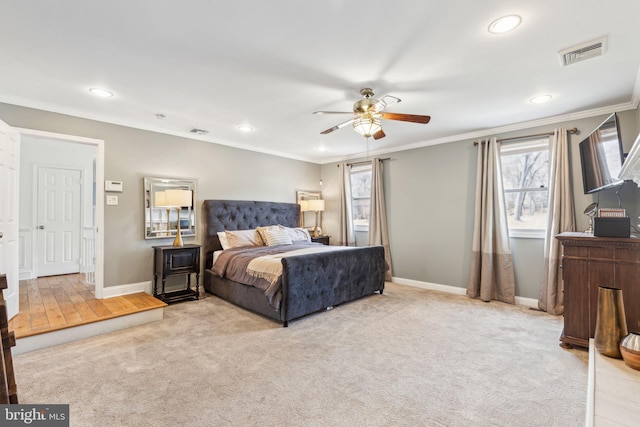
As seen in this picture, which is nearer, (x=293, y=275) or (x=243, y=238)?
(x=293, y=275)

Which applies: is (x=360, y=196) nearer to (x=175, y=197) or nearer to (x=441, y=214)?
(x=441, y=214)

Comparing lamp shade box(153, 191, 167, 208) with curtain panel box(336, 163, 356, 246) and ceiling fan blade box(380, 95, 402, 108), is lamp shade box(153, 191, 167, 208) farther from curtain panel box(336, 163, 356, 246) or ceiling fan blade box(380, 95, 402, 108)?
curtain panel box(336, 163, 356, 246)

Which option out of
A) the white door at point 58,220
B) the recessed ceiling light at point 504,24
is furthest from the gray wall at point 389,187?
the white door at point 58,220

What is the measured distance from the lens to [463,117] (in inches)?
149

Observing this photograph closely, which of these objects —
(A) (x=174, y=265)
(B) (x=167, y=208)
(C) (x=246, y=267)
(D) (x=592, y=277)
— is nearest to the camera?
(D) (x=592, y=277)

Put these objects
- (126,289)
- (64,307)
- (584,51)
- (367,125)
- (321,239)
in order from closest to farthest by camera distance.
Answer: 1. (584,51)
2. (367,125)
3. (64,307)
4. (126,289)
5. (321,239)

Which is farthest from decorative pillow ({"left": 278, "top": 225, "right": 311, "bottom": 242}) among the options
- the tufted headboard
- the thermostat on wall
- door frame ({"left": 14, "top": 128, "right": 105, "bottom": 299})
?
door frame ({"left": 14, "top": 128, "right": 105, "bottom": 299})

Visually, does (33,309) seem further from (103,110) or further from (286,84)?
(286,84)

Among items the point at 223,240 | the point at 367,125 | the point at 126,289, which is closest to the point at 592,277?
the point at 367,125

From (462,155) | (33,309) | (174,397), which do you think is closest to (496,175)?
(462,155)

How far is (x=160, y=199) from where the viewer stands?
4117mm

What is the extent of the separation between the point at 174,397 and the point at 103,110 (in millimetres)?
3426

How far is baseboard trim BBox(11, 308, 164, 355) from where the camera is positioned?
2582mm

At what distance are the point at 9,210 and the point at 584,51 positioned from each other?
5478mm
